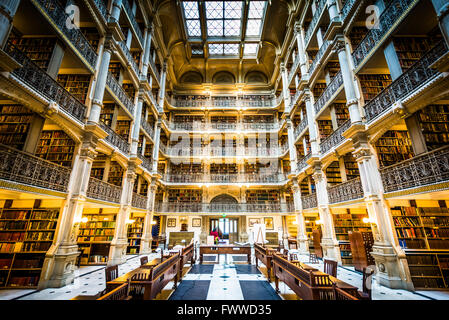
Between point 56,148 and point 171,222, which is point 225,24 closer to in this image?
point 56,148

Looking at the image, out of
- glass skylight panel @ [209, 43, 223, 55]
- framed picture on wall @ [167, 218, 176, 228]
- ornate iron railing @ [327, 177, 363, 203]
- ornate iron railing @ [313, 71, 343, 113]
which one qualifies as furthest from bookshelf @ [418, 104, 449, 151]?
glass skylight panel @ [209, 43, 223, 55]

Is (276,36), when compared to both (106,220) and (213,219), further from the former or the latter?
(106,220)

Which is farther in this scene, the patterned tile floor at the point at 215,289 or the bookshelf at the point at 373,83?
the bookshelf at the point at 373,83

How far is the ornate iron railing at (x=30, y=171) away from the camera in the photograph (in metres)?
4.07

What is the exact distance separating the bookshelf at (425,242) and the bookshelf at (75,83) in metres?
10.9

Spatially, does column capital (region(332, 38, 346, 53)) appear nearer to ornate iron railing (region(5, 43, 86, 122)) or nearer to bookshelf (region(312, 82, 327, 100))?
bookshelf (region(312, 82, 327, 100))

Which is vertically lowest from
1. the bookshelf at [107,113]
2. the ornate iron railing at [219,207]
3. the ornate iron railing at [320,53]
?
the ornate iron railing at [219,207]

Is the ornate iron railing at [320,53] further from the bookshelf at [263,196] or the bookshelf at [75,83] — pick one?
the bookshelf at [75,83]

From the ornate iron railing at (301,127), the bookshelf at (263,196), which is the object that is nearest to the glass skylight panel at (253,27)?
the ornate iron railing at (301,127)

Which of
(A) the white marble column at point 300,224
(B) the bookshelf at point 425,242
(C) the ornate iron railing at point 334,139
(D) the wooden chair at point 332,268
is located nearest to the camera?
(D) the wooden chair at point 332,268

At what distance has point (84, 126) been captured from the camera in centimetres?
622

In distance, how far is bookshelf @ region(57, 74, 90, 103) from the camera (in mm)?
6980

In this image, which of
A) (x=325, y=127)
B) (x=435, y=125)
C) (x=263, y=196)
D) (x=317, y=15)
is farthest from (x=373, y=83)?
(x=263, y=196)

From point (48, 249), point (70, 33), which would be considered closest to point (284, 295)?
point (48, 249)
